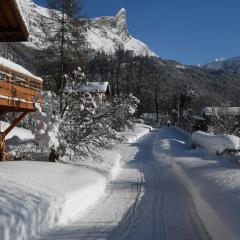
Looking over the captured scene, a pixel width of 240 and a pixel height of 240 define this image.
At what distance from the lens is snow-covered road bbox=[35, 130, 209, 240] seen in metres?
11.4

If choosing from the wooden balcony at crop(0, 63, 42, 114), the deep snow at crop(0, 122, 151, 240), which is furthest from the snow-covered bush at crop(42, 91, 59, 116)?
the deep snow at crop(0, 122, 151, 240)

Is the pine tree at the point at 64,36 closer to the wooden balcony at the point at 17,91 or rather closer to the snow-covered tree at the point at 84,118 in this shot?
the snow-covered tree at the point at 84,118

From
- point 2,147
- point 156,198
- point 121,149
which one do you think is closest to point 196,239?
point 156,198

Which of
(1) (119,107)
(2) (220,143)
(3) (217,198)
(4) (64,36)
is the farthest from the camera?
(2) (220,143)

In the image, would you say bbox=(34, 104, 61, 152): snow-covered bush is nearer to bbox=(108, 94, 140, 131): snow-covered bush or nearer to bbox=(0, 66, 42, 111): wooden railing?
bbox=(0, 66, 42, 111): wooden railing

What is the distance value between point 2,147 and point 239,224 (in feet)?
42.6

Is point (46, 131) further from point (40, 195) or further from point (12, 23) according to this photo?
point (40, 195)

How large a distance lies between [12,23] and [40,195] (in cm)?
1047

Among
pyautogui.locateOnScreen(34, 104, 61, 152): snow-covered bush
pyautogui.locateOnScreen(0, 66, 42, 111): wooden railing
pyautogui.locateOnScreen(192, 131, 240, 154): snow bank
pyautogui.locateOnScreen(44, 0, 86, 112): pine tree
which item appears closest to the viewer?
pyautogui.locateOnScreen(0, 66, 42, 111): wooden railing

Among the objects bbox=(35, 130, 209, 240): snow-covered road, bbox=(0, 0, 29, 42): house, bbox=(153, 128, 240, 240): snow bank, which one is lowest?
bbox=(35, 130, 209, 240): snow-covered road

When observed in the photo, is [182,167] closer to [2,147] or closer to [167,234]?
[2,147]

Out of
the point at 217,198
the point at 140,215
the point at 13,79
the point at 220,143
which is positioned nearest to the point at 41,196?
the point at 140,215

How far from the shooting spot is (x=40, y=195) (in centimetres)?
1203

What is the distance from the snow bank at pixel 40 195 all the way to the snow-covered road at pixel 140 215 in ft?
1.09
